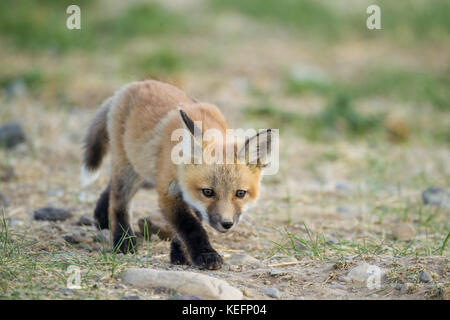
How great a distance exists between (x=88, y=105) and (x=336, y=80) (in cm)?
537

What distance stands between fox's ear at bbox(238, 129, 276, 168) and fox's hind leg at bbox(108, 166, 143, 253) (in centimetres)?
127

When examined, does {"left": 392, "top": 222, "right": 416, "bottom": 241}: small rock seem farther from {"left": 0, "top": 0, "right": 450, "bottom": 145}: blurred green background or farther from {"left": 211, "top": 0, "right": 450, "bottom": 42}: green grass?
{"left": 211, "top": 0, "right": 450, "bottom": 42}: green grass

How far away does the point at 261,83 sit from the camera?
1171cm

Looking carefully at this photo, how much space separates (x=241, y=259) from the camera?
15.1ft

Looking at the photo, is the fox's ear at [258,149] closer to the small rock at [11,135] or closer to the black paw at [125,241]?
the black paw at [125,241]

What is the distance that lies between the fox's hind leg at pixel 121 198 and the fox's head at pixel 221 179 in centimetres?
95

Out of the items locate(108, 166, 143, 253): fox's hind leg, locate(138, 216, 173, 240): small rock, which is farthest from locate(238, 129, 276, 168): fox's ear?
locate(108, 166, 143, 253): fox's hind leg

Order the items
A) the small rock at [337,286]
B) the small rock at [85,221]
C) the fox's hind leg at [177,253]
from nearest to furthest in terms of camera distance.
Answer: the small rock at [337,286], the fox's hind leg at [177,253], the small rock at [85,221]

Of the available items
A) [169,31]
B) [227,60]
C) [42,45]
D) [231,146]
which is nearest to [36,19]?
[42,45]

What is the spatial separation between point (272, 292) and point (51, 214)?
107 inches

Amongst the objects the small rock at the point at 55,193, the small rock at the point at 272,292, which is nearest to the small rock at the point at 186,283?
the small rock at the point at 272,292

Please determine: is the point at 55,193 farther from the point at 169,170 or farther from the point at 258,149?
the point at 258,149

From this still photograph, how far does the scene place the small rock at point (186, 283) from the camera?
11.7 feet

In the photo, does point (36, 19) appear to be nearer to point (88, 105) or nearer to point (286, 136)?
point (88, 105)
